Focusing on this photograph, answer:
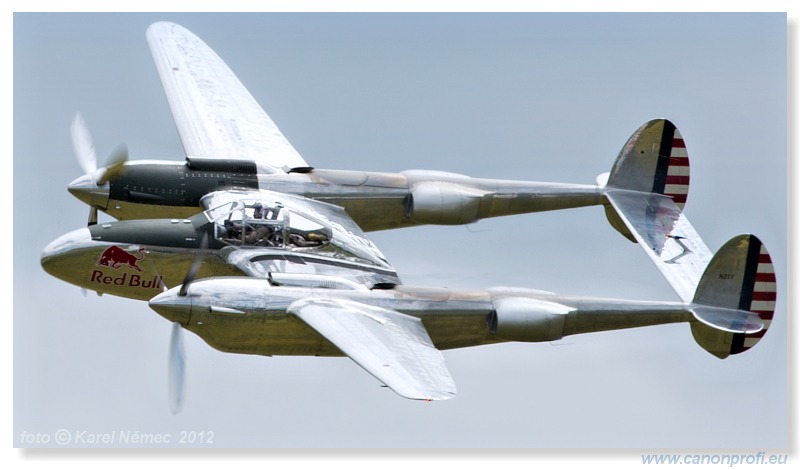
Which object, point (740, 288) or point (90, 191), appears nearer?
point (740, 288)

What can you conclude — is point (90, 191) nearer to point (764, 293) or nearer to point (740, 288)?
point (740, 288)

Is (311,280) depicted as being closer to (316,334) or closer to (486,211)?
(316,334)

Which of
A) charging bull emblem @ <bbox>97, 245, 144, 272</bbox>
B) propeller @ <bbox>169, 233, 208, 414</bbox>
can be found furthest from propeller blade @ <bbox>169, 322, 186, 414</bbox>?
charging bull emblem @ <bbox>97, 245, 144, 272</bbox>

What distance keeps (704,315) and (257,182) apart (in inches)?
380

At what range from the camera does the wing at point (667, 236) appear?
1415 inches

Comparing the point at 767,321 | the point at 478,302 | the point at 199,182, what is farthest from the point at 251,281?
the point at 767,321

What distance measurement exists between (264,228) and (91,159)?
4828 millimetres

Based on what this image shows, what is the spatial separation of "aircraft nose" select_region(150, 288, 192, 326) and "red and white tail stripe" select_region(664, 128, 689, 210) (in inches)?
481

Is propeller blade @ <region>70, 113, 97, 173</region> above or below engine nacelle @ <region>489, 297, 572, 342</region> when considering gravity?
above

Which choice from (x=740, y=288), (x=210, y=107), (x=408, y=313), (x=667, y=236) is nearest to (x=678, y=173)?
(x=667, y=236)

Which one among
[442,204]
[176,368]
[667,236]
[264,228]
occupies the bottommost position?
[176,368]

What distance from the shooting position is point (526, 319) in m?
32.7

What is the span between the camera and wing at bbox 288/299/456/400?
97.8 feet

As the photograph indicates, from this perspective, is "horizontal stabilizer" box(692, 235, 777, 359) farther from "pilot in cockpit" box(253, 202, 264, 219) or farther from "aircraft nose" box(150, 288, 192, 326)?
"aircraft nose" box(150, 288, 192, 326)
